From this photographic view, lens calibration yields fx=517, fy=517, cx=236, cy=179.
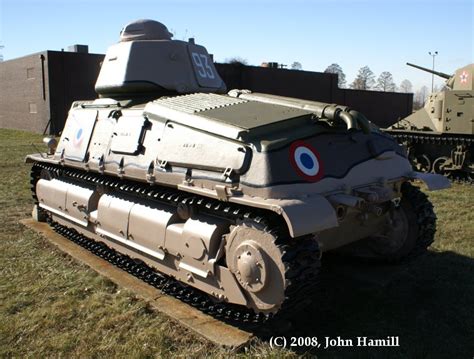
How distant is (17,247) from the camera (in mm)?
6891

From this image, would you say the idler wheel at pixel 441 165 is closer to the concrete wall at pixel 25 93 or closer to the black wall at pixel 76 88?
the black wall at pixel 76 88

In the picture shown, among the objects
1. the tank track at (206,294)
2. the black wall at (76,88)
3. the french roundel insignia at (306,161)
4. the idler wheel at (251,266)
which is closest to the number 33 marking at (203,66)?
the tank track at (206,294)

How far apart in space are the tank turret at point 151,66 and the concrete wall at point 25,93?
19.4m

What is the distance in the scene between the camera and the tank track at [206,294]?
3895 millimetres

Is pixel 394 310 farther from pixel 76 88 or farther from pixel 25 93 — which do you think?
pixel 25 93

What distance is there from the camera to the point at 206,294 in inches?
193

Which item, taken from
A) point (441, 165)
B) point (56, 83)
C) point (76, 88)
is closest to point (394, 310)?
point (441, 165)

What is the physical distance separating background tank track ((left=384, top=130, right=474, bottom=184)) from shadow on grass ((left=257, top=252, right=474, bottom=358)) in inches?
267

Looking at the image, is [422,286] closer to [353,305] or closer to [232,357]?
[353,305]

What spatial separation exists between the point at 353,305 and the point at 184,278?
1.65 metres

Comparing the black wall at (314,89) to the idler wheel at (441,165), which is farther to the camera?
the black wall at (314,89)

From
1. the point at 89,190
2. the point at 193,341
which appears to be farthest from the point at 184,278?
the point at 89,190

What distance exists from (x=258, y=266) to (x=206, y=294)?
3.48 feet

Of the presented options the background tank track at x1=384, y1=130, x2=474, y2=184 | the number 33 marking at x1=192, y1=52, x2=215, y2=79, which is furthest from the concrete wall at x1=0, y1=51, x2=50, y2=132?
the number 33 marking at x1=192, y1=52, x2=215, y2=79
